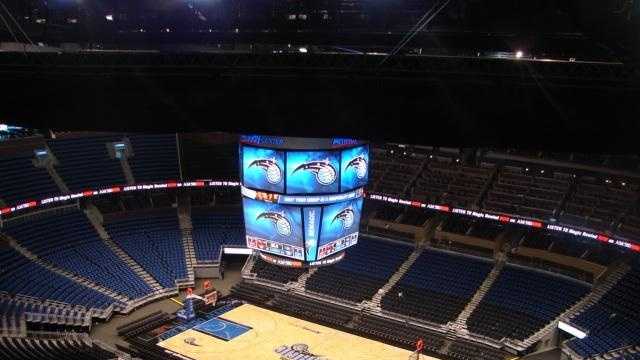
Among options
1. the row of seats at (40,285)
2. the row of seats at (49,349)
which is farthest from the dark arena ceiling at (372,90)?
the row of seats at (40,285)

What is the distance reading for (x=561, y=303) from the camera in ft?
87.9

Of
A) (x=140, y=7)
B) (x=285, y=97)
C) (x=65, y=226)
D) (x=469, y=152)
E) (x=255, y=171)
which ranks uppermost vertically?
(x=140, y=7)

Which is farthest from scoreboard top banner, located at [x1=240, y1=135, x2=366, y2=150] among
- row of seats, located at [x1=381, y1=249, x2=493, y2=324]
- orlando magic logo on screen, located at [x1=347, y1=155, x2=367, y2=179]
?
row of seats, located at [x1=381, y1=249, x2=493, y2=324]

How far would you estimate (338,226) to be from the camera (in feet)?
60.7

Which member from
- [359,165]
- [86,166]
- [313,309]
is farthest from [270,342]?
[86,166]

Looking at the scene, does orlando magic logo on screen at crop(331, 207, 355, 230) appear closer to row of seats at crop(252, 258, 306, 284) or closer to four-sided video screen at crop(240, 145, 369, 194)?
four-sided video screen at crop(240, 145, 369, 194)

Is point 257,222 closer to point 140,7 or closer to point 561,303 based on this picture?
point 140,7

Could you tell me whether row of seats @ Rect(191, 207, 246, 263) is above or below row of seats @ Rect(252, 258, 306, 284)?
above

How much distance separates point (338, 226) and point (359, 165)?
7.52 ft

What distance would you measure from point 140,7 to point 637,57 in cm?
1385

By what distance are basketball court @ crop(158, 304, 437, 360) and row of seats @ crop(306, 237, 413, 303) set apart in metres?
2.83

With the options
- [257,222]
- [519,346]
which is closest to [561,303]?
[519,346]

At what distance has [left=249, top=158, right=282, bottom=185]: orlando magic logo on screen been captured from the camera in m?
16.8

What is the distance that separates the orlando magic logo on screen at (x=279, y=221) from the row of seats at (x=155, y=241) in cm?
1452
